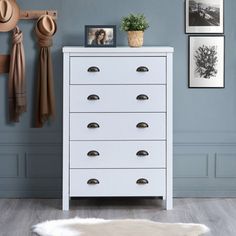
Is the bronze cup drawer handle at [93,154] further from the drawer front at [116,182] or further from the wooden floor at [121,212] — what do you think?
the wooden floor at [121,212]

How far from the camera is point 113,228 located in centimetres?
500

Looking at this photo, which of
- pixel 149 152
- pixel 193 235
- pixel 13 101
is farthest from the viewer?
pixel 13 101

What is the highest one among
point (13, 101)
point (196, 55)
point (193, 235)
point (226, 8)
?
point (226, 8)

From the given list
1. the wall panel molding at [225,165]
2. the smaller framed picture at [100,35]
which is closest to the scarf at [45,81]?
the smaller framed picture at [100,35]

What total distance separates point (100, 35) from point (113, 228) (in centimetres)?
172

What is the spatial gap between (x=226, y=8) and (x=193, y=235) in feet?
7.39

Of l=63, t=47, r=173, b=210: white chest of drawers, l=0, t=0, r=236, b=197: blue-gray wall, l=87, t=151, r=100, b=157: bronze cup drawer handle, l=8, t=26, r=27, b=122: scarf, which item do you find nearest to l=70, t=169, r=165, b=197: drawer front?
l=63, t=47, r=173, b=210: white chest of drawers

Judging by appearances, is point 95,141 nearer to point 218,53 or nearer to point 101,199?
point 101,199

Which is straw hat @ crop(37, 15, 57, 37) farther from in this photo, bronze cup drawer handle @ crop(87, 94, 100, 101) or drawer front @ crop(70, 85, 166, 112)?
bronze cup drawer handle @ crop(87, 94, 100, 101)

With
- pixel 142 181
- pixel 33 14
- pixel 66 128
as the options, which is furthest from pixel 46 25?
pixel 142 181

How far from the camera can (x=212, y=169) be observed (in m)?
6.23

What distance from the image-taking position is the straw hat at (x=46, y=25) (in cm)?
596

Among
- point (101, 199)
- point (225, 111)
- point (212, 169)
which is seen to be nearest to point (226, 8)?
point (225, 111)

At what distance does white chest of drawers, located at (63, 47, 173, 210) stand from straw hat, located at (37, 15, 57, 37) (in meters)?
0.48
